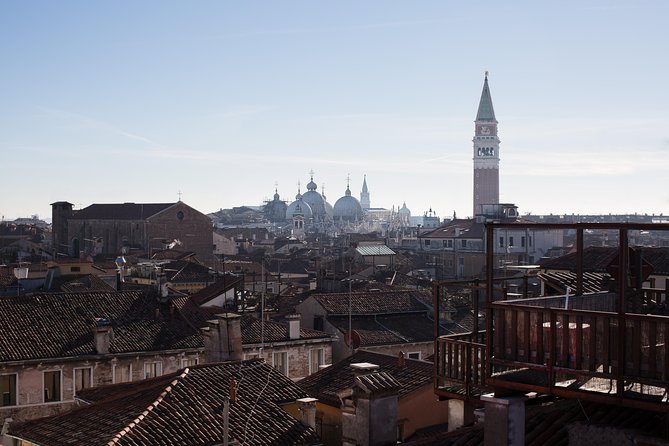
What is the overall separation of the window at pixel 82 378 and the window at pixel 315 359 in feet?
18.3

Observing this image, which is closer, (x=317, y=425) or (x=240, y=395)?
(x=240, y=395)

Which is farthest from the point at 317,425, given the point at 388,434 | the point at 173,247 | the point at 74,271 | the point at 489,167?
the point at 489,167

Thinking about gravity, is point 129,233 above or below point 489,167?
below

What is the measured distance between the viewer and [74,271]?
40.3m

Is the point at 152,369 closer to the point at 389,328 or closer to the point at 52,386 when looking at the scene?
the point at 52,386

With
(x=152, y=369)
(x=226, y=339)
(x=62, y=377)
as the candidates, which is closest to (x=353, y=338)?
(x=152, y=369)

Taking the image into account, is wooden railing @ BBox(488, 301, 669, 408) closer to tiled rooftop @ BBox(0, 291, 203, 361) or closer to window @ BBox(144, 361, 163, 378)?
tiled rooftop @ BBox(0, 291, 203, 361)

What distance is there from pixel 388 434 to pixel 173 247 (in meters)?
57.7

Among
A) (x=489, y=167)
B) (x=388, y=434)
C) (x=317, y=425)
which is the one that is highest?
(x=489, y=167)

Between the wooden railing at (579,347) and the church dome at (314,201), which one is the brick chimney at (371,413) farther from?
the church dome at (314,201)

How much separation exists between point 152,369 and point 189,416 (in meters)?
8.13

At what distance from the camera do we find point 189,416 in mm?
13094

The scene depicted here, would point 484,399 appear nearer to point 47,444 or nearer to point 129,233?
point 47,444

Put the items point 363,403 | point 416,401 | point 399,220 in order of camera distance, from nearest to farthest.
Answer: point 363,403, point 416,401, point 399,220
